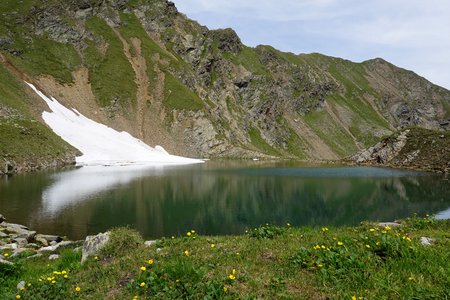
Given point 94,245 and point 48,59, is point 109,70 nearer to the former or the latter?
point 48,59

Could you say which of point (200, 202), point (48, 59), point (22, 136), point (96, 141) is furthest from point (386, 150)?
point (48, 59)

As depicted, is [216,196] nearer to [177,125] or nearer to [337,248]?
[337,248]

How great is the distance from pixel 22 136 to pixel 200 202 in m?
56.2

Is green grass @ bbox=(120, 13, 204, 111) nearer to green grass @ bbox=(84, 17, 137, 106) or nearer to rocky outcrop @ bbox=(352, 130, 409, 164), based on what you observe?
green grass @ bbox=(84, 17, 137, 106)

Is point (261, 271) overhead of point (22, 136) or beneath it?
beneath

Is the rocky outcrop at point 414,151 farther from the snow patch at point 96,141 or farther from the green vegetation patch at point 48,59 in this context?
the green vegetation patch at point 48,59

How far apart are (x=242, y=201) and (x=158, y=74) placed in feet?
441

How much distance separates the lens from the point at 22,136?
8050 centimetres

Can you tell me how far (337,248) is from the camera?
11031 millimetres

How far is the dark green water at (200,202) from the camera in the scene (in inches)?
1299

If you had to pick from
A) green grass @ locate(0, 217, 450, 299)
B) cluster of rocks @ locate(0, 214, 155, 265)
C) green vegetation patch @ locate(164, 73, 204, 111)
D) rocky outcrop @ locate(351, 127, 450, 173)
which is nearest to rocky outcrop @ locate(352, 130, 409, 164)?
rocky outcrop @ locate(351, 127, 450, 173)

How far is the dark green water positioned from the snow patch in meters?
40.4

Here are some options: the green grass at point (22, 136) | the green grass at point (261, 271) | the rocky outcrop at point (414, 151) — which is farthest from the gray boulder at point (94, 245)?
the rocky outcrop at point (414, 151)

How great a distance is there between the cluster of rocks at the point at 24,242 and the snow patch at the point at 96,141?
7026 cm
